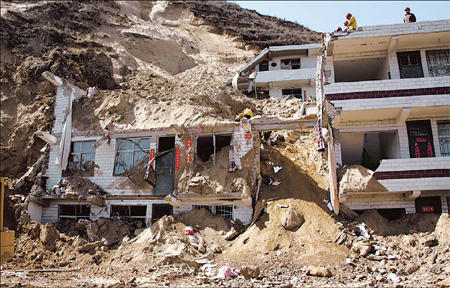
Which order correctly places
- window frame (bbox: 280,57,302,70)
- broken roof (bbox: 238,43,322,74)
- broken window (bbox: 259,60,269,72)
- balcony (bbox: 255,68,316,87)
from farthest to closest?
1. broken window (bbox: 259,60,269,72)
2. window frame (bbox: 280,57,302,70)
3. broken roof (bbox: 238,43,322,74)
4. balcony (bbox: 255,68,316,87)

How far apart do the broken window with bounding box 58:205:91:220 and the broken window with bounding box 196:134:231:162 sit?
6100 millimetres

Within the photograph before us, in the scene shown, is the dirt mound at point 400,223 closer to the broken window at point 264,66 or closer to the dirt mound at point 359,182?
the dirt mound at point 359,182

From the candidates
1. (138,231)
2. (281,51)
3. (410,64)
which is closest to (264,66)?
(281,51)

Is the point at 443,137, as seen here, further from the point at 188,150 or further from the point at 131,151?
the point at 131,151

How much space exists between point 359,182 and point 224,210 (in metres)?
5.94

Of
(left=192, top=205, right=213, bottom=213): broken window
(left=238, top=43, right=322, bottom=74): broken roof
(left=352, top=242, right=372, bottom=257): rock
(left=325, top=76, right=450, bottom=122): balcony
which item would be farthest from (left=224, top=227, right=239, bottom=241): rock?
(left=238, top=43, right=322, bottom=74): broken roof

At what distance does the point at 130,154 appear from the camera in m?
19.0

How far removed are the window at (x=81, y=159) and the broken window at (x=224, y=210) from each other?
6.61 metres

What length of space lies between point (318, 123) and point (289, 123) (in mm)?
1339

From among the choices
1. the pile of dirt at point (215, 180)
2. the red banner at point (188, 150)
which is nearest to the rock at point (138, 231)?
the pile of dirt at point (215, 180)

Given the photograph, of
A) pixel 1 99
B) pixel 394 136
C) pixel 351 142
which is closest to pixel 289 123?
pixel 351 142

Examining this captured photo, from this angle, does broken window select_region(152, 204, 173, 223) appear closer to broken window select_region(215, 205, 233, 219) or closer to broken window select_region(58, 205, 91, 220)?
broken window select_region(215, 205, 233, 219)

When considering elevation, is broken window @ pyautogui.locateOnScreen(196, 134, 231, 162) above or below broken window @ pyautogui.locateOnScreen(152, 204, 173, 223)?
above

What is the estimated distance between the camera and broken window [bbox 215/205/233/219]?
17375 millimetres
